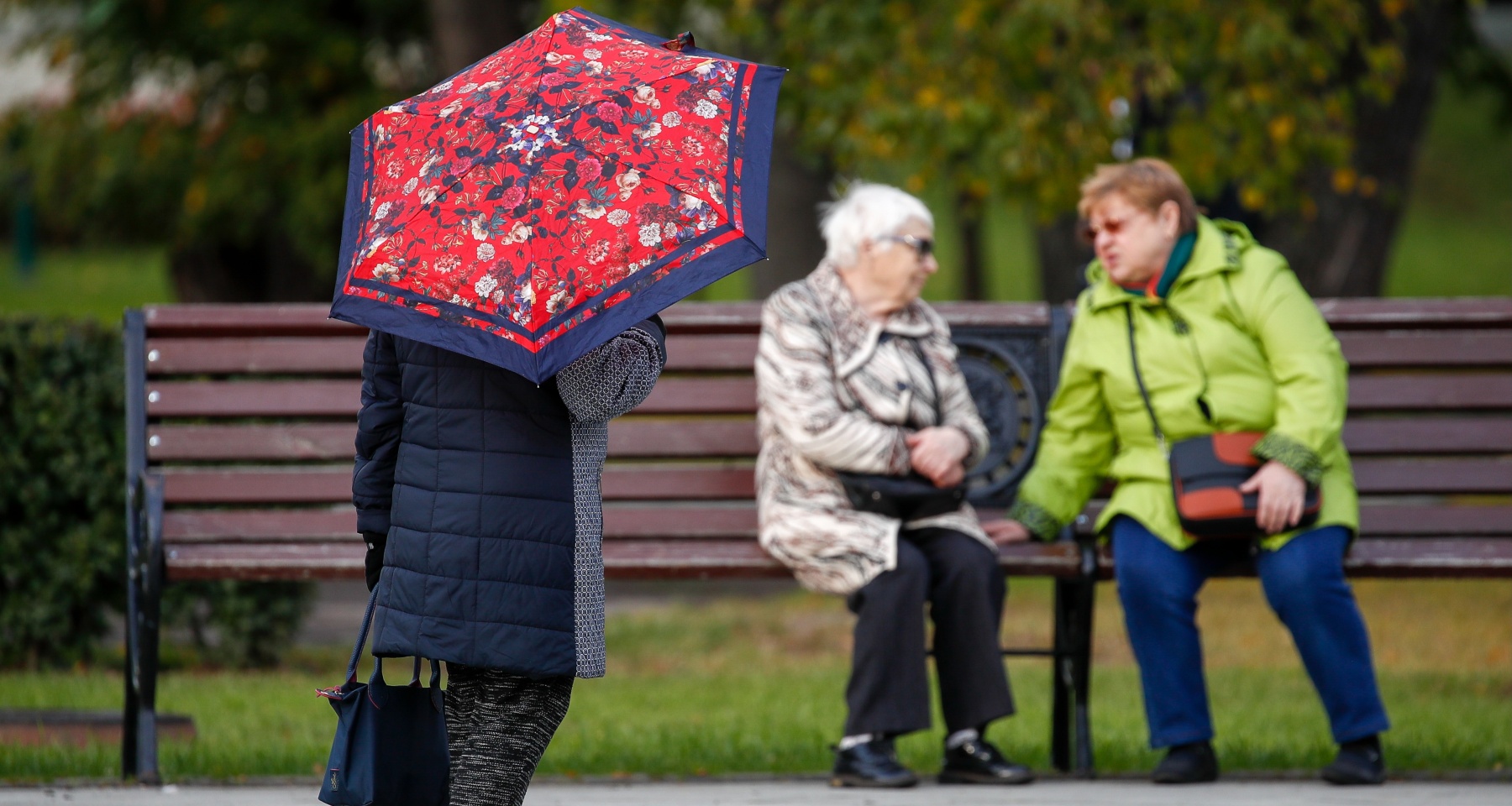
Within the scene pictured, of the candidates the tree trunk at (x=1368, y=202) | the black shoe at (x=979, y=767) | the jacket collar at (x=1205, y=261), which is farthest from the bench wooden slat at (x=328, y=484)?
the tree trunk at (x=1368, y=202)

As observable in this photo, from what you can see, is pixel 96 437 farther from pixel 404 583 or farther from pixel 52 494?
pixel 404 583

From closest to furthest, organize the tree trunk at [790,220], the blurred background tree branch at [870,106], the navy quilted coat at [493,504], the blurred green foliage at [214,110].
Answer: the navy quilted coat at [493,504] → the blurred background tree branch at [870,106] → the tree trunk at [790,220] → the blurred green foliage at [214,110]

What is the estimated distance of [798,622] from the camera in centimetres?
855

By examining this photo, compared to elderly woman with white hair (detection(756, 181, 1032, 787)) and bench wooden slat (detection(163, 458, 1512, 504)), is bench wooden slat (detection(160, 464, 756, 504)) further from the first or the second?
elderly woman with white hair (detection(756, 181, 1032, 787))

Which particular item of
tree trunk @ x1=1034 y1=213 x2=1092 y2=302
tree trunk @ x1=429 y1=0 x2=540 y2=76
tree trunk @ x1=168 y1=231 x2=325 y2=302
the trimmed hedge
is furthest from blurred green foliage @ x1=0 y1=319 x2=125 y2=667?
tree trunk @ x1=168 y1=231 x2=325 y2=302

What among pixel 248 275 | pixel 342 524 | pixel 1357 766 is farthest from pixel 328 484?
pixel 248 275

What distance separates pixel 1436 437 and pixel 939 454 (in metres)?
1.54

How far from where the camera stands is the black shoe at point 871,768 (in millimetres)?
4527

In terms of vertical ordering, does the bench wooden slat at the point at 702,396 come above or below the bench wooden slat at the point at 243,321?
below

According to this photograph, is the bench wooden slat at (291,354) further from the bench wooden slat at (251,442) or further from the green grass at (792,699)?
the green grass at (792,699)

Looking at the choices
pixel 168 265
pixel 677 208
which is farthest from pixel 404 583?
pixel 168 265

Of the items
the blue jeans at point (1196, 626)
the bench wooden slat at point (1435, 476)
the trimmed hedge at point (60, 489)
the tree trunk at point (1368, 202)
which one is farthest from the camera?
the tree trunk at point (1368, 202)

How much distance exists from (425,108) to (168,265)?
1397 cm

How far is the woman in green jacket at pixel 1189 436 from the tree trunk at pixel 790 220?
6.52 meters
